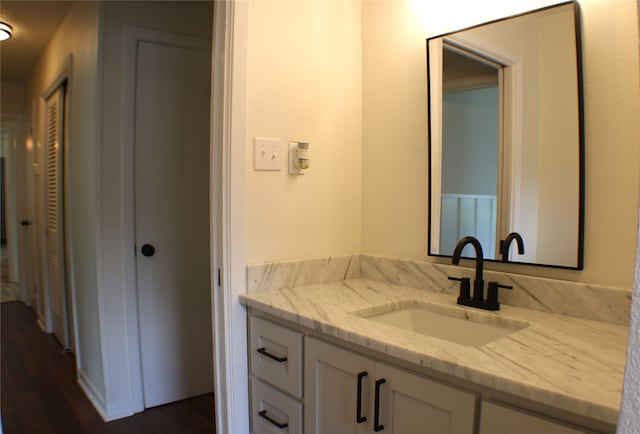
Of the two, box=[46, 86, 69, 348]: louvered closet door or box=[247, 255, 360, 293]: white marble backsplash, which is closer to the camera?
box=[247, 255, 360, 293]: white marble backsplash

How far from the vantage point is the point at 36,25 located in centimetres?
324

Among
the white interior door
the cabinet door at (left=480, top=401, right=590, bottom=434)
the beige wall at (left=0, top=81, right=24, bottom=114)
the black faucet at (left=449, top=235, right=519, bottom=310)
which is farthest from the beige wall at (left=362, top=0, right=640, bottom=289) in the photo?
the beige wall at (left=0, top=81, right=24, bottom=114)

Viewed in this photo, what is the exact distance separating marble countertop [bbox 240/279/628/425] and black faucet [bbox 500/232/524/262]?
0.56 ft

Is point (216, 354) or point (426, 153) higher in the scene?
point (426, 153)

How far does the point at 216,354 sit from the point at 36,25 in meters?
3.15

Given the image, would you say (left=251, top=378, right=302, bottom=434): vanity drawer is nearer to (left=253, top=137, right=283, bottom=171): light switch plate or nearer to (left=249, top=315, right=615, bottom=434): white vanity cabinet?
(left=249, top=315, right=615, bottom=434): white vanity cabinet

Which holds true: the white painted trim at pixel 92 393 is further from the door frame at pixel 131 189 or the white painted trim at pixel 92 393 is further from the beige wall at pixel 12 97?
the beige wall at pixel 12 97

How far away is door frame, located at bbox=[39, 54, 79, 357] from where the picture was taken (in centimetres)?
290

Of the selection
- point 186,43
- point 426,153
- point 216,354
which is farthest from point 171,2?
point 216,354

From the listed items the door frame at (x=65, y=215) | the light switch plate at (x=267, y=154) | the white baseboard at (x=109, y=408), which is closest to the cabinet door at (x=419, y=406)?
the light switch plate at (x=267, y=154)

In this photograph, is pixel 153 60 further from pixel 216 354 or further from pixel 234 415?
pixel 234 415

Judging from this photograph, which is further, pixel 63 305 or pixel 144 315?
pixel 63 305

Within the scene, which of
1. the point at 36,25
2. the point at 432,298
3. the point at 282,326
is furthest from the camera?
the point at 36,25

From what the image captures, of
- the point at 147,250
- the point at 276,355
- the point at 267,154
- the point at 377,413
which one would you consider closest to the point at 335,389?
the point at 377,413
